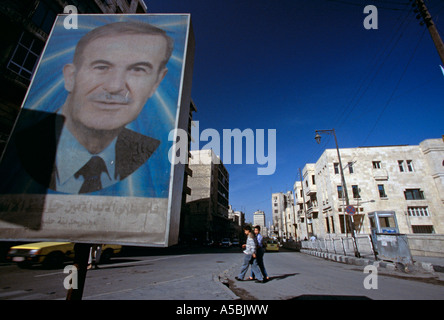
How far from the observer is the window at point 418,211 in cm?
2348

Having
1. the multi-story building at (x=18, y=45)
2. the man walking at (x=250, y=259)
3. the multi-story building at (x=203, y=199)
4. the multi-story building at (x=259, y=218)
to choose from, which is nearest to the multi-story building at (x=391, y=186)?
the man walking at (x=250, y=259)

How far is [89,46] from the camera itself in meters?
2.41

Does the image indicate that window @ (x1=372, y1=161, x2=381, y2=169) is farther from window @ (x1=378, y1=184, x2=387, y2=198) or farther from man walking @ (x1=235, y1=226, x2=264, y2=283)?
man walking @ (x1=235, y1=226, x2=264, y2=283)

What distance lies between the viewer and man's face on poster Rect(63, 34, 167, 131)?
85.4 inches

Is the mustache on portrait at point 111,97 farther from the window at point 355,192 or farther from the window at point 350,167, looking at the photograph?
the window at point 350,167

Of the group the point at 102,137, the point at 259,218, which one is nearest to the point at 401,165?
the point at 102,137

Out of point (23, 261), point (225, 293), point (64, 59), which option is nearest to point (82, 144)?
point (64, 59)

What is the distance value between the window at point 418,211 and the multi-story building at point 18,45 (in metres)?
37.9

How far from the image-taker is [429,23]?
6.22 metres

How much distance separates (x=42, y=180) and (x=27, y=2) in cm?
1802

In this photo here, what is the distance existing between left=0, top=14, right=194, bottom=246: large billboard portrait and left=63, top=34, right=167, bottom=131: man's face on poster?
0.04 ft

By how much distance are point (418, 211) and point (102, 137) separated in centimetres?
3367

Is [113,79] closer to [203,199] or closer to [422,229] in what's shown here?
[422,229]

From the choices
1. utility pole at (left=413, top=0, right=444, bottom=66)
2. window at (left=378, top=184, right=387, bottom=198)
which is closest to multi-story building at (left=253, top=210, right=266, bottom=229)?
window at (left=378, top=184, right=387, bottom=198)
